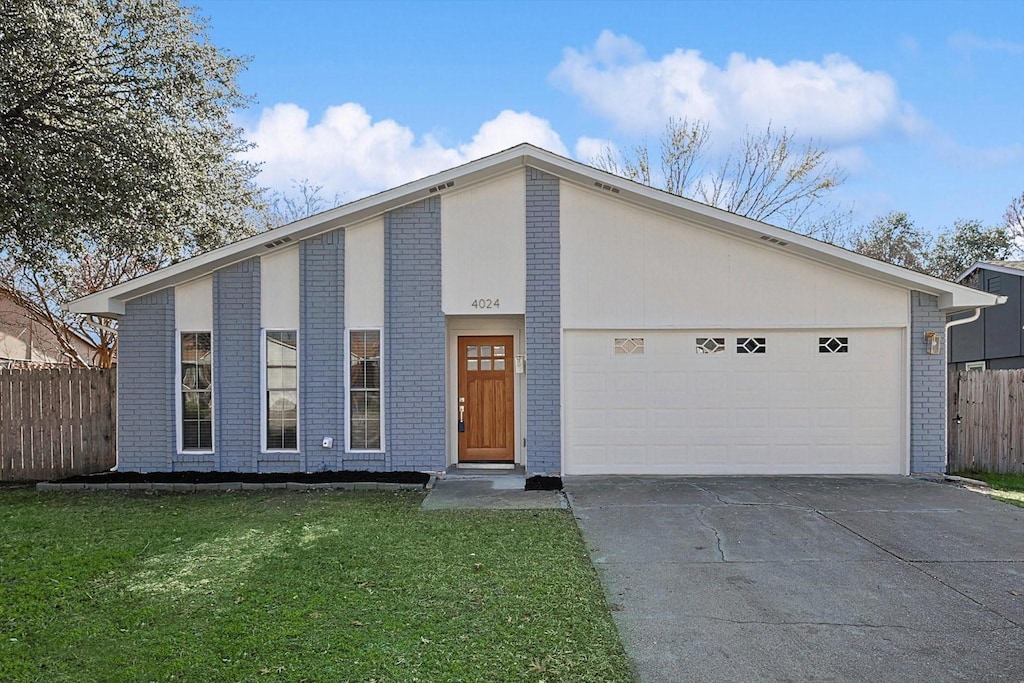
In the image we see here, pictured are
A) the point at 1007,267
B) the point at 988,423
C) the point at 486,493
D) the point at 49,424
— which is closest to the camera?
the point at 486,493

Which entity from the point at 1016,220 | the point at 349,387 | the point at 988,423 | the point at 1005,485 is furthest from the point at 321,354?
the point at 1016,220

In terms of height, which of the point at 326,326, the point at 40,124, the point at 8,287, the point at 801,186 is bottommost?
the point at 326,326

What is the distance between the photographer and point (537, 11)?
16062 millimetres

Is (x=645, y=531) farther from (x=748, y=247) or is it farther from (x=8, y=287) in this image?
(x=8, y=287)

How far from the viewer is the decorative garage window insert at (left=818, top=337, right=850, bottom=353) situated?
35.1 feet

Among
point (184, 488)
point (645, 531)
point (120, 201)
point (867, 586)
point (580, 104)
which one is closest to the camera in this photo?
point (867, 586)

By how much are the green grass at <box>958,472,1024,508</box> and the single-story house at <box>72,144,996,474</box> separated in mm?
897

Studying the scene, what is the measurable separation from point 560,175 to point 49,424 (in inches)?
361

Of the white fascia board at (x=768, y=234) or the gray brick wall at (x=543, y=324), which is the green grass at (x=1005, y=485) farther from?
the gray brick wall at (x=543, y=324)

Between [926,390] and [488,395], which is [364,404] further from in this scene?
[926,390]

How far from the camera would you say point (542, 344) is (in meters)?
10.7

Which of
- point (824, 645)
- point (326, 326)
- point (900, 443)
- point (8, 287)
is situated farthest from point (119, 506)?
point (8, 287)

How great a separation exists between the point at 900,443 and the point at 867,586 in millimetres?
5998

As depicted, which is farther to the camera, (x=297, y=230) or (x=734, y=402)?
(x=734, y=402)
